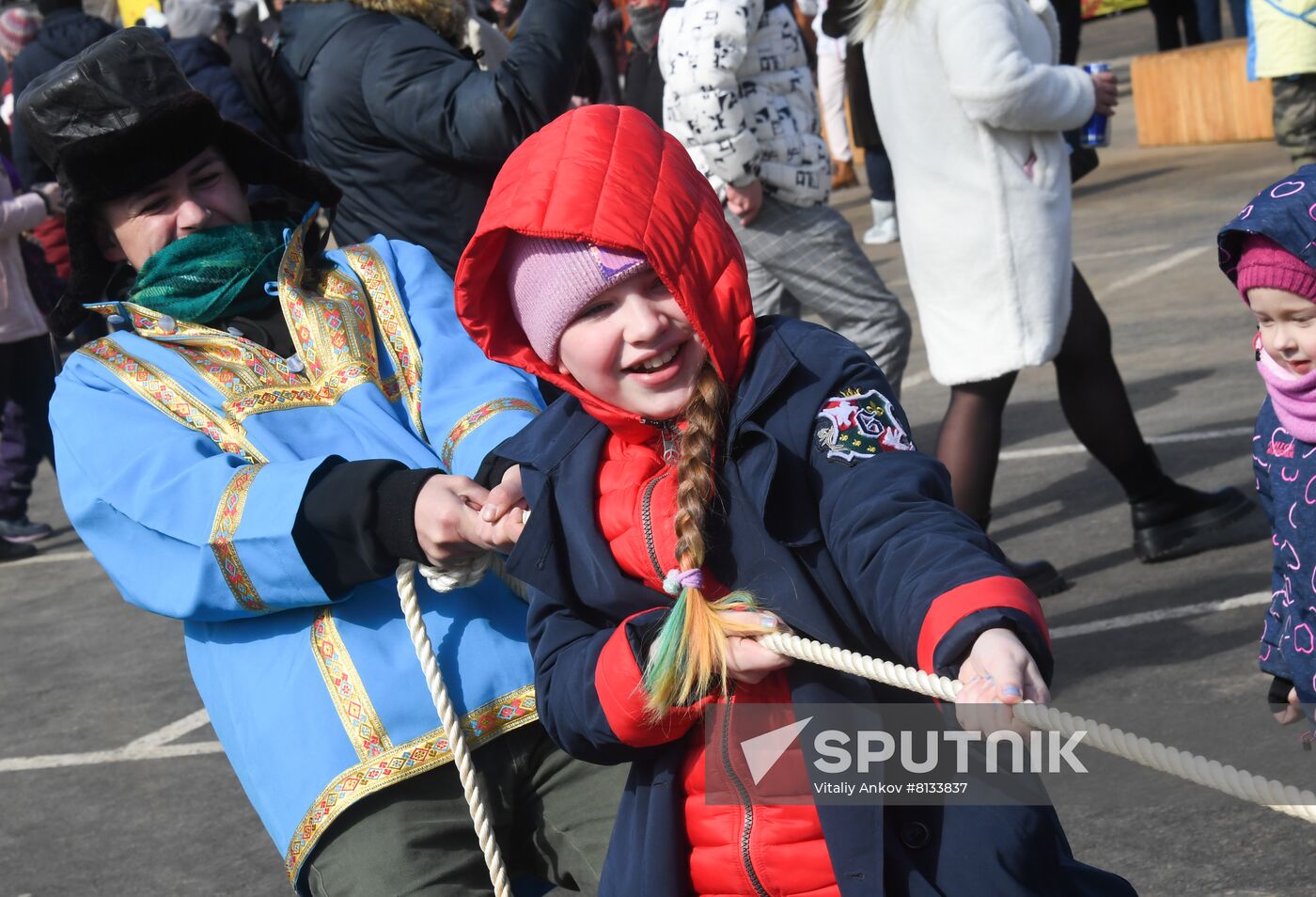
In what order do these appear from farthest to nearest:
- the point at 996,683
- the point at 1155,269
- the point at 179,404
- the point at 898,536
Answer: the point at 1155,269
the point at 179,404
the point at 898,536
the point at 996,683

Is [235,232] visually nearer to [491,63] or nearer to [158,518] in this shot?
[158,518]

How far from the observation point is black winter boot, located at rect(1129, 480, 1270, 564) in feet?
17.0

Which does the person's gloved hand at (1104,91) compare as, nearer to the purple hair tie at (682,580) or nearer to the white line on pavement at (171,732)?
the white line on pavement at (171,732)

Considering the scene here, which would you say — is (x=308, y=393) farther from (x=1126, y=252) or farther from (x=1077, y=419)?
(x=1126, y=252)

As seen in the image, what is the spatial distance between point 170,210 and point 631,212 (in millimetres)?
1019

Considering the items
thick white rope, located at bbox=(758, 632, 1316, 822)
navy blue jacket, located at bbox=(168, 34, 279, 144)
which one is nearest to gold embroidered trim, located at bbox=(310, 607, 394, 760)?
thick white rope, located at bbox=(758, 632, 1316, 822)

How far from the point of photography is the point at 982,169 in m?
4.77

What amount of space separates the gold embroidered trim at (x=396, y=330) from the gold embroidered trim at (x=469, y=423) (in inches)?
3.4

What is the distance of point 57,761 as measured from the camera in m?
5.18

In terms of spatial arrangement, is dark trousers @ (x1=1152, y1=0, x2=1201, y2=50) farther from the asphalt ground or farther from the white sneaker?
the asphalt ground

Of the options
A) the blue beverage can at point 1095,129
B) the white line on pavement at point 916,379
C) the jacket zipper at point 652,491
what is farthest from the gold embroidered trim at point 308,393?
the white line on pavement at point 916,379

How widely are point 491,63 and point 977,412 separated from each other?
2.12 metres

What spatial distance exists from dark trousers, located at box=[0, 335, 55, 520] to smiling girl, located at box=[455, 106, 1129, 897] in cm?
649

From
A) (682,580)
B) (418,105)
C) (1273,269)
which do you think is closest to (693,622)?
(682,580)
